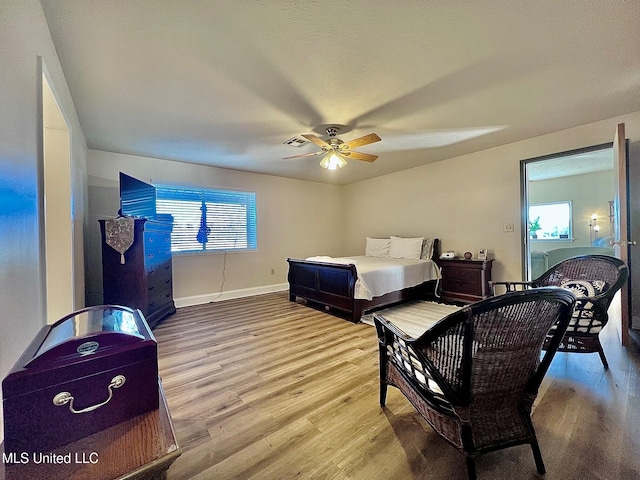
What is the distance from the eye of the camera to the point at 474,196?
4.40m

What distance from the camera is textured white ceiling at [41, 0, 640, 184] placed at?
1.58 metres

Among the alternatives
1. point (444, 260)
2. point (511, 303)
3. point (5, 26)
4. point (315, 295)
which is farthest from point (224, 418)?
point (444, 260)

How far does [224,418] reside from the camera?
5.66 feet

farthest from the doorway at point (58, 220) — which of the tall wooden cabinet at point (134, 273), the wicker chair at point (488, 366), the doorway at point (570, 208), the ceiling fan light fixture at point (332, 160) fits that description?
the doorway at point (570, 208)

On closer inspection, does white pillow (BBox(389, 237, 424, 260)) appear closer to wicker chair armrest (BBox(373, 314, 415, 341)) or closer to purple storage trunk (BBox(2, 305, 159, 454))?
wicker chair armrest (BBox(373, 314, 415, 341))

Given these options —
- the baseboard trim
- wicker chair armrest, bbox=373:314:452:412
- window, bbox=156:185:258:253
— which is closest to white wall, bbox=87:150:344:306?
the baseboard trim

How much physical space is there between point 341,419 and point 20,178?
6.73 feet

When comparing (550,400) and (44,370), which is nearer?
(44,370)

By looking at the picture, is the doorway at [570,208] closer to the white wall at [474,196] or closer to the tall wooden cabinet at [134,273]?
the white wall at [474,196]

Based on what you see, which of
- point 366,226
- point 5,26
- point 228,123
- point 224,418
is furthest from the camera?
point 366,226

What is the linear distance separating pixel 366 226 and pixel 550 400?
4699 millimetres

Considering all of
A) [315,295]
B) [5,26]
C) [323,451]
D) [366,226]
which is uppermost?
[5,26]

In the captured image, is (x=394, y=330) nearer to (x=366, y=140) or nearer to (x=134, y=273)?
(x=366, y=140)

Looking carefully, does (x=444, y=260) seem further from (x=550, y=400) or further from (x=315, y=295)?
(x=550, y=400)
